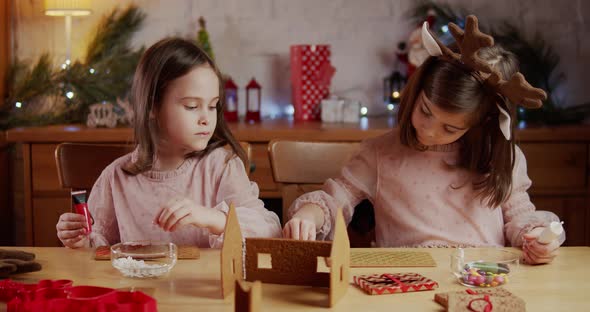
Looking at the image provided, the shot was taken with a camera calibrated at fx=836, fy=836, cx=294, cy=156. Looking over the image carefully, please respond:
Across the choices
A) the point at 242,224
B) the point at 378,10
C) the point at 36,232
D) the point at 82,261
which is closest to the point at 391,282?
the point at 242,224

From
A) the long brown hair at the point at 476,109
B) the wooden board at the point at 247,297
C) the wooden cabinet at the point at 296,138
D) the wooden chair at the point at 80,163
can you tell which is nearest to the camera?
the wooden board at the point at 247,297

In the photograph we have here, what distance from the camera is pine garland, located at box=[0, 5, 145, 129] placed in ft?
10.6

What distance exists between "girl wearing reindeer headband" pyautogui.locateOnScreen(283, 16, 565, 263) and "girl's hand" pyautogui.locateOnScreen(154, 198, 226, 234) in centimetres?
22

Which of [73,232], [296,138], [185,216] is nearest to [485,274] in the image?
[185,216]

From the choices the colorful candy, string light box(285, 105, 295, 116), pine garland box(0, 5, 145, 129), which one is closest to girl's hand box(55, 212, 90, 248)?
the colorful candy

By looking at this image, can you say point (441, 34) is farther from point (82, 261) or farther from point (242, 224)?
point (82, 261)

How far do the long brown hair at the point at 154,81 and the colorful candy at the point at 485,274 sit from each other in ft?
2.48

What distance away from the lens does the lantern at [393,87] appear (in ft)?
11.2

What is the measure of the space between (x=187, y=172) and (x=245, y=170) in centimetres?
14

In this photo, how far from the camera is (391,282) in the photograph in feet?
4.54

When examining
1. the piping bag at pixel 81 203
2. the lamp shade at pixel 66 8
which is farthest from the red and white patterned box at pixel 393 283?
the lamp shade at pixel 66 8

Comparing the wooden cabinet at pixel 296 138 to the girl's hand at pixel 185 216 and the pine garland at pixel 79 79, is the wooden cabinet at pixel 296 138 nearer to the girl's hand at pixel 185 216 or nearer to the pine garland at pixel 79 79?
the pine garland at pixel 79 79

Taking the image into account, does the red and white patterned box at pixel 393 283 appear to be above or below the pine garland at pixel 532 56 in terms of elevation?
below

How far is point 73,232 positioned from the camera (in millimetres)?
1666
